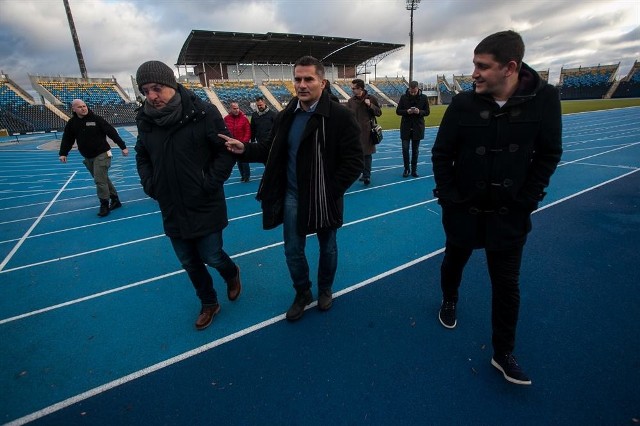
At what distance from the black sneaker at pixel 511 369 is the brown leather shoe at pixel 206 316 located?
2.24m

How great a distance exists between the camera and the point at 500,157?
171 cm

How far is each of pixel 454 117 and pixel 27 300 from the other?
170 inches

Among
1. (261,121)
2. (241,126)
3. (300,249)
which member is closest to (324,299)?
(300,249)

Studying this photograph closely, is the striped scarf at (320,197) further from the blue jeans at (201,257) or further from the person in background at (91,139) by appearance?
the person in background at (91,139)

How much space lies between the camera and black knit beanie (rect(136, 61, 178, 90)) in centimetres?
201

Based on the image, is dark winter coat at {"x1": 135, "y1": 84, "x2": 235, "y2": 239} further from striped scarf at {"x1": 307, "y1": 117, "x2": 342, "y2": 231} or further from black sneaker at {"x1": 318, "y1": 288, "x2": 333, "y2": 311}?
black sneaker at {"x1": 318, "y1": 288, "x2": 333, "y2": 311}

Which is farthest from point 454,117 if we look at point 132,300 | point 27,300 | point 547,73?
point 547,73

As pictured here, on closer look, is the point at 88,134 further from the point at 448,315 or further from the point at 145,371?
the point at 448,315

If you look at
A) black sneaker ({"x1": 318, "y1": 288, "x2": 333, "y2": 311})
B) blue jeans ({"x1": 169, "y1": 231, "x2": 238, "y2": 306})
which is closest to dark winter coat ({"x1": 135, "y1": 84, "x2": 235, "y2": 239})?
blue jeans ({"x1": 169, "y1": 231, "x2": 238, "y2": 306})

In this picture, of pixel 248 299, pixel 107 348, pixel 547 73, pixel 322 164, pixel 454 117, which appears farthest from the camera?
pixel 547 73

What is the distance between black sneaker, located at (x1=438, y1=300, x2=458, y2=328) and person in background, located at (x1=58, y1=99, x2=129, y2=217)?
5.73 m

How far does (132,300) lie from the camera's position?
311cm

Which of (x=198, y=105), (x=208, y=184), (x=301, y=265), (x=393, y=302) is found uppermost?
(x=198, y=105)

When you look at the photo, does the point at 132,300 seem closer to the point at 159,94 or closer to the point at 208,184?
the point at 208,184
